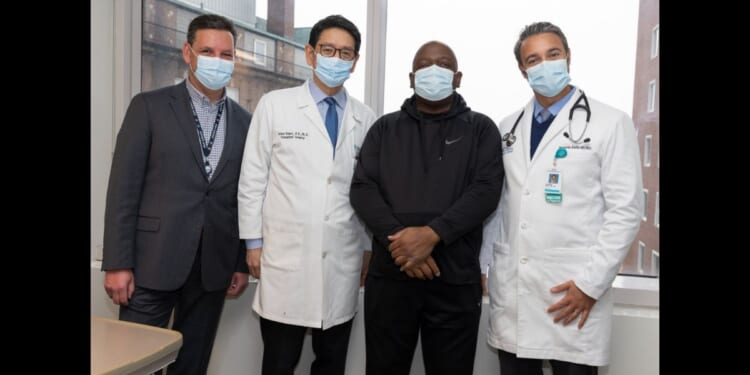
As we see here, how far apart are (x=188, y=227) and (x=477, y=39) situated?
155 centimetres

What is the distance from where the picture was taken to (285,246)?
6.68 feet

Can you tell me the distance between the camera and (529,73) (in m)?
1.90

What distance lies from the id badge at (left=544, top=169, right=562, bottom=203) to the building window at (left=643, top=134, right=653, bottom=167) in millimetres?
832

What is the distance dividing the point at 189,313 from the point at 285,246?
482 mm

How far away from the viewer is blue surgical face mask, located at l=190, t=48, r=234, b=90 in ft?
6.83

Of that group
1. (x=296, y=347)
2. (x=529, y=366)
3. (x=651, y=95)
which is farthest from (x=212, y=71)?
(x=651, y=95)

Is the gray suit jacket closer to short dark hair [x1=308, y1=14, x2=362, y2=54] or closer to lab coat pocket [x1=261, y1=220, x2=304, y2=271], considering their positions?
lab coat pocket [x1=261, y1=220, x2=304, y2=271]

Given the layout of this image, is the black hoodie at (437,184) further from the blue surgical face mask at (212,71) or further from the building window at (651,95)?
the building window at (651,95)

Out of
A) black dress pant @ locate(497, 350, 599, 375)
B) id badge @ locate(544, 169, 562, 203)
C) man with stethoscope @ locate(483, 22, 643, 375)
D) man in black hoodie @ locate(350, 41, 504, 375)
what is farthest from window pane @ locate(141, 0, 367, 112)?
black dress pant @ locate(497, 350, 599, 375)

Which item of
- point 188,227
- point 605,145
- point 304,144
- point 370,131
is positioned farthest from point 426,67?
point 188,227

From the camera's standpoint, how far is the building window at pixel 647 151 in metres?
2.37

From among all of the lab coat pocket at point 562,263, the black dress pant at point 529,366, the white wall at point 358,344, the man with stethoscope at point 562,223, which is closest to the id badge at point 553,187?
the man with stethoscope at point 562,223
